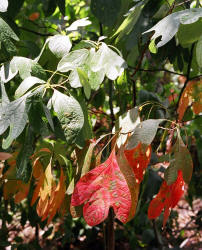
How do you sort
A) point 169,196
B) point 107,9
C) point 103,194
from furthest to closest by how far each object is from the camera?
point 107,9, point 169,196, point 103,194

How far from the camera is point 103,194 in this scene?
2.35ft

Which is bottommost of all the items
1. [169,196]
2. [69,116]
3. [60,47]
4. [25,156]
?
[169,196]

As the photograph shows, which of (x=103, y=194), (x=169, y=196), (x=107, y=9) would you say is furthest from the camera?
(x=107, y=9)

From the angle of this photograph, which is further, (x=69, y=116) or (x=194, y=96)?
(x=194, y=96)

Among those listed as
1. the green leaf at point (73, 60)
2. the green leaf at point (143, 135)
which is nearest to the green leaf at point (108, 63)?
the green leaf at point (73, 60)

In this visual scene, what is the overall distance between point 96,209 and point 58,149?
342mm

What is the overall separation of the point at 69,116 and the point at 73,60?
0.14m

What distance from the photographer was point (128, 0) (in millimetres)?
1066

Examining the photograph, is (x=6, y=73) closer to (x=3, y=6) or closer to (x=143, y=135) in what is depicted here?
(x=3, y=6)

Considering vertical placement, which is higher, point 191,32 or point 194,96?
point 191,32

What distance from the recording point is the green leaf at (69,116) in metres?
0.74

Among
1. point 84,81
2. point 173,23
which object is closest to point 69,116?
point 84,81

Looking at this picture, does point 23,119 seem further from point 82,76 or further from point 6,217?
point 6,217

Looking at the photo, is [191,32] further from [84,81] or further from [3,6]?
[3,6]
